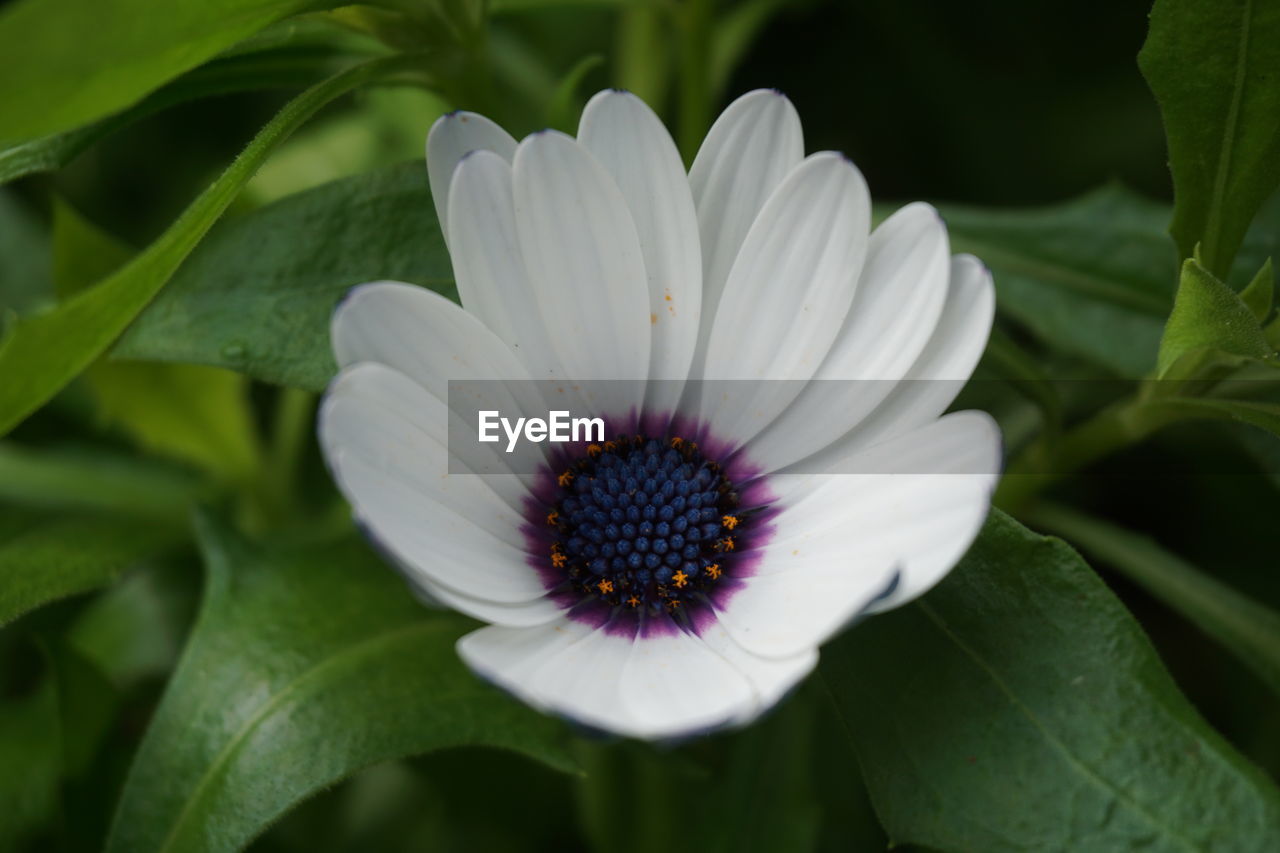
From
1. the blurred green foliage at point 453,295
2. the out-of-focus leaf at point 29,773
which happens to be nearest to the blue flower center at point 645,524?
the blurred green foliage at point 453,295

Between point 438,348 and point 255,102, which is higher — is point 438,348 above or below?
above

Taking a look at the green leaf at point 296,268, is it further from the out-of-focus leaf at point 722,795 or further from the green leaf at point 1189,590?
the green leaf at point 1189,590

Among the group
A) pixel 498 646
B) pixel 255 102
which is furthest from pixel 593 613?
pixel 255 102

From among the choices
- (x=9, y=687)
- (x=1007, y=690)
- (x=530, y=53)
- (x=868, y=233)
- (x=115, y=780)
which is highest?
(x=868, y=233)

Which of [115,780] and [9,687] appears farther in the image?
[9,687]

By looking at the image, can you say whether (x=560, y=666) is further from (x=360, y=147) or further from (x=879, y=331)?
(x=360, y=147)

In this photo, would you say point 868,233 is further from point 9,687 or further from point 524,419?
point 9,687

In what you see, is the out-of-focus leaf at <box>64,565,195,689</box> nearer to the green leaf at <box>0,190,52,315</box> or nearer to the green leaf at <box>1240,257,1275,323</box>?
the green leaf at <box>0,190,52,315</box>
